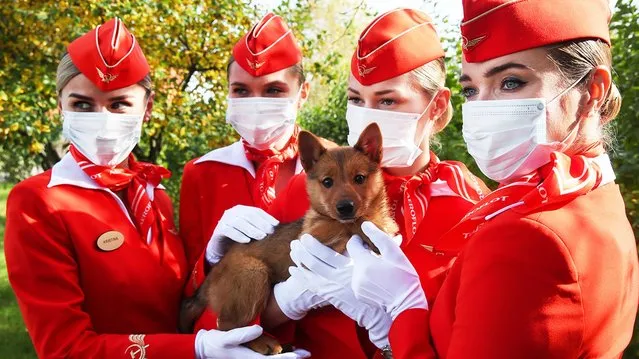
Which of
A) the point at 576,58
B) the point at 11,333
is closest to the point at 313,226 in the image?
the point at 576,58

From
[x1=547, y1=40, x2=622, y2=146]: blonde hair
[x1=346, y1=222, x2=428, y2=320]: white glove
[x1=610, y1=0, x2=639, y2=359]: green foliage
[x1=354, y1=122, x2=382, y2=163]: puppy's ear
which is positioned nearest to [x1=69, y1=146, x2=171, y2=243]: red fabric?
[x1=354, y1=122, x2=382, y2=163]: puppy's ear

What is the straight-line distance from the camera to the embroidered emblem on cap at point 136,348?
342 centimetres

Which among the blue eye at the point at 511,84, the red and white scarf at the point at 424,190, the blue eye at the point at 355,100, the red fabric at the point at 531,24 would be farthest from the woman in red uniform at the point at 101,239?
the red fabric at the point at 531,24

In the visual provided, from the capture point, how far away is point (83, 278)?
3520mm

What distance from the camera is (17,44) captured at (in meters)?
8.62

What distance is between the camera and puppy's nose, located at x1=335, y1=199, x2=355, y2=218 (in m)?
3.30

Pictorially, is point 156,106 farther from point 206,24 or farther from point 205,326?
point 205,326

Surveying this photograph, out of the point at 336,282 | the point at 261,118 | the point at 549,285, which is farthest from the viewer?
the point at 261,118

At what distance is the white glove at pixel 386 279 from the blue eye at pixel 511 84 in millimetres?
1054

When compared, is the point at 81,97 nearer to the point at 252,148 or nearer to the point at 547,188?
the point at 252,148

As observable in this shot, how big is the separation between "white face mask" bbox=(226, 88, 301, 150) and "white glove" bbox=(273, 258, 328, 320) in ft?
5.72

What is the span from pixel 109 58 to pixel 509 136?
2.73 m

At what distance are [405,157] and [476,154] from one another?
1052 millimetres

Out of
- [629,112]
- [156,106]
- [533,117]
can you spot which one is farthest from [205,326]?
[156,106]
